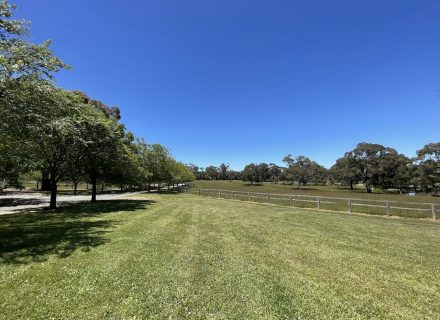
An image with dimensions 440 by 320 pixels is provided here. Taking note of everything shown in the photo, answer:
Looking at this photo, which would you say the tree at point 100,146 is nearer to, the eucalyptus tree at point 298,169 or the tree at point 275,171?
the eucalyptus tree at point 298,169

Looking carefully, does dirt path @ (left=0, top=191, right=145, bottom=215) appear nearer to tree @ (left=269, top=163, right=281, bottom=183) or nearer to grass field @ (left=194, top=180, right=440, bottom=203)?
grass field @ (left=194, top=180, right=440, bottom=203)

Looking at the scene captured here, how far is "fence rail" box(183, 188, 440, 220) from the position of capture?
1850 cm

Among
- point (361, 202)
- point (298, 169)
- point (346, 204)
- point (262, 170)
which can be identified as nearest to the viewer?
point (346, 204)

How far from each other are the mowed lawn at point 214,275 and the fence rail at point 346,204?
9.05 m

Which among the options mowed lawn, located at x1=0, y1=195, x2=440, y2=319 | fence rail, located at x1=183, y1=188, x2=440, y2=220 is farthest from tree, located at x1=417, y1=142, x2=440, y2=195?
mowed lawn, located at x1=0, y1=195, x2=440, y2=319

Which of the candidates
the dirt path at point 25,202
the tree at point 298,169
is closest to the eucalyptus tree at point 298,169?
the tree at point 298,169

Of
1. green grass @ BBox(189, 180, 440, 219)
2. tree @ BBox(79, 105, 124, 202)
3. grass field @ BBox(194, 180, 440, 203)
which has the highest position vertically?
tree @ BBox(79, 105, 124, 202)

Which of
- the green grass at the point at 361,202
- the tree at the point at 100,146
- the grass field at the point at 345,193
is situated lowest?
Answer: the grass field at the point at 345,193

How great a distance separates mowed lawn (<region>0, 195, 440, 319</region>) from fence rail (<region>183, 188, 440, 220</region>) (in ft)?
29.7

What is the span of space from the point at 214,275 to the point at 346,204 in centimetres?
1928

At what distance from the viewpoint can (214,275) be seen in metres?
6.14

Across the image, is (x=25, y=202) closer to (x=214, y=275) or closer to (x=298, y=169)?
(x=214, y=275)

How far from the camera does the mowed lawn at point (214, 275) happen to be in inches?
183

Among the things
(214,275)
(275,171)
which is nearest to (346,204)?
(214,275)
